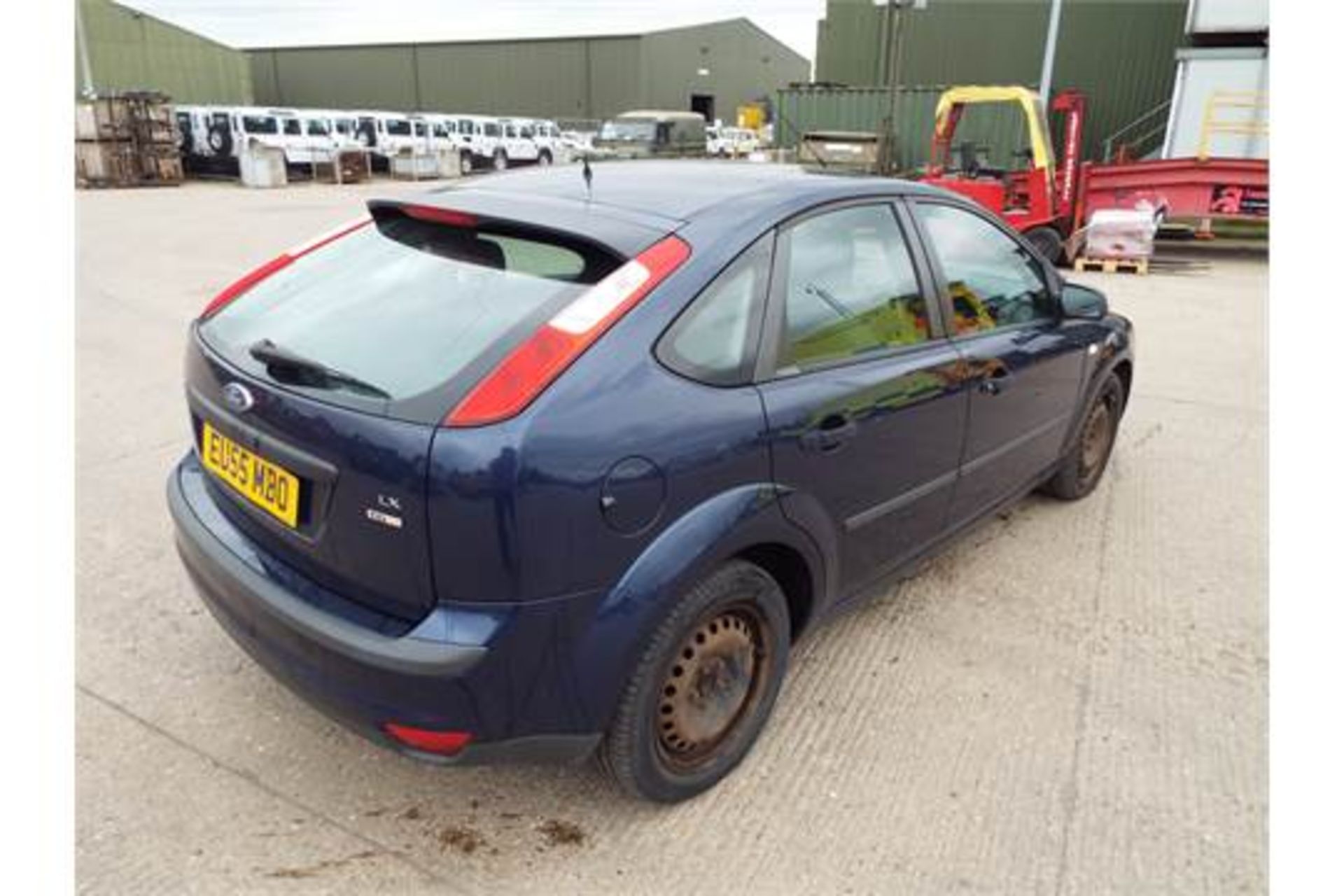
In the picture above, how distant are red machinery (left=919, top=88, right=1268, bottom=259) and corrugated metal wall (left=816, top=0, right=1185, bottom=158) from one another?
457 inches

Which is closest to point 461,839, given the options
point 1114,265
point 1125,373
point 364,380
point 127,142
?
point 364,380

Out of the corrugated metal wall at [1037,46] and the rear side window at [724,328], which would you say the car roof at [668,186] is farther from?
the corrugated metal wall at [1037,46]

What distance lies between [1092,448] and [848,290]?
7.68ft

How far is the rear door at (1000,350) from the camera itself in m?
3.02

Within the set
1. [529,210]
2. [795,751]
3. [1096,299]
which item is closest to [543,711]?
[795,751]

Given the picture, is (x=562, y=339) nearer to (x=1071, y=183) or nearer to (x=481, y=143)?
(x=1071, y=183)

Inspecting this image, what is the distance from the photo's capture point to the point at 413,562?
6.06 ft

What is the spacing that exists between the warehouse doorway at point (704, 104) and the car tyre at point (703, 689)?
5290cm

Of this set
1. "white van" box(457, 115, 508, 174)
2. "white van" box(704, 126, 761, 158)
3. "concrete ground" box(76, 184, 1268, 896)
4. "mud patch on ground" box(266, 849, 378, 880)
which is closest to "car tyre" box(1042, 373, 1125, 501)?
"concrete ground" box(76, 184, 1268, 896)

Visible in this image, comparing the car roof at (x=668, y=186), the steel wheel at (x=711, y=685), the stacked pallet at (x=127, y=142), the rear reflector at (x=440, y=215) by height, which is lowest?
the steel wheel at (x=711, y=685)

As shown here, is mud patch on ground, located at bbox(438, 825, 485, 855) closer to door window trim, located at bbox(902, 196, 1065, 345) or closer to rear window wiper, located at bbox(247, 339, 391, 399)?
rear window wiper, located at bbox(247, 339, 391, 399)

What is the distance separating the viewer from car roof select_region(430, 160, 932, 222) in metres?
2.39

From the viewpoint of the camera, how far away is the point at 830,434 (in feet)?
7.83

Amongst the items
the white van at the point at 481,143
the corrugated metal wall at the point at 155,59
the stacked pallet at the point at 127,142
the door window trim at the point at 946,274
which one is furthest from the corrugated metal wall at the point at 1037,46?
the corrugated metal wall at the point at 155,59
